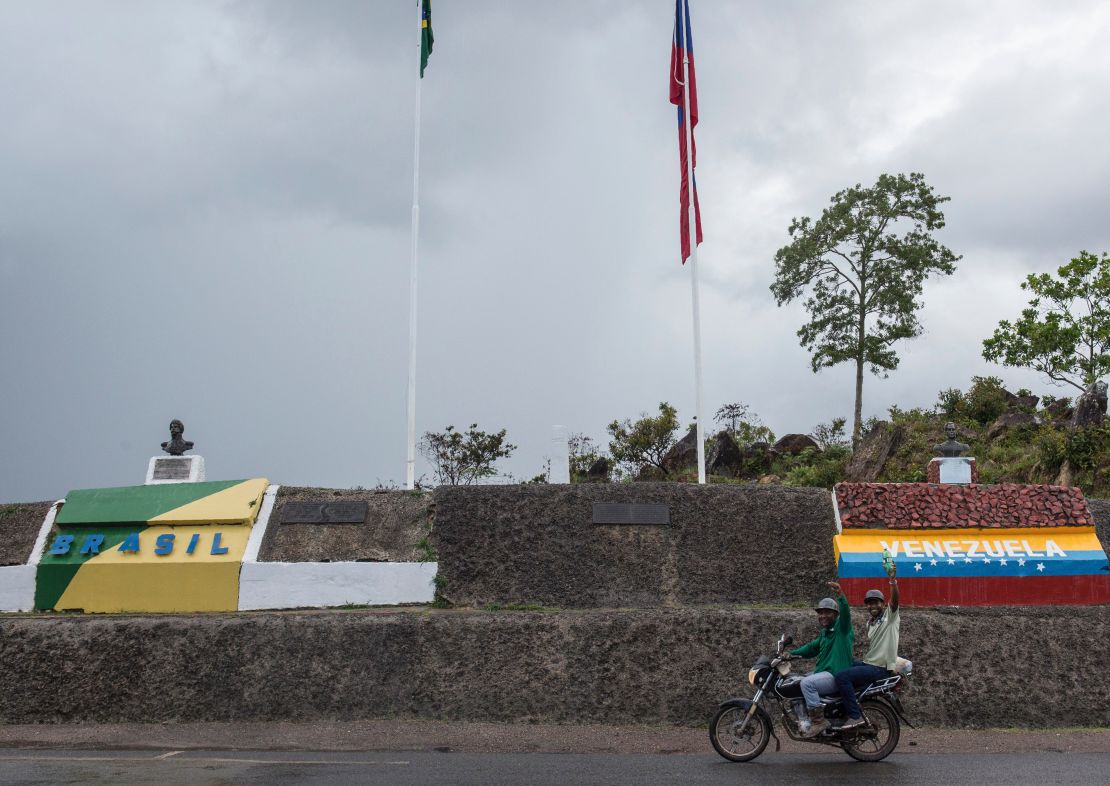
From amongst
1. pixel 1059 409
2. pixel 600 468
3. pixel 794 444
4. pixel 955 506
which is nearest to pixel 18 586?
pixel 955 506

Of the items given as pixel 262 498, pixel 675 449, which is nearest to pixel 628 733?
pixel 262 498

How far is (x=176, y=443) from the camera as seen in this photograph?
15016 mm

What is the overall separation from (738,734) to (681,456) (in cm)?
2201

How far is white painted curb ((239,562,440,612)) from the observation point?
13.0 m

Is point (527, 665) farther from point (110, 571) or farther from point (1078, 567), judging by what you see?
point (1078, 567)

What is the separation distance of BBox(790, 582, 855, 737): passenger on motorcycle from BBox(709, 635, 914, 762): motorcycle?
0.25 ft

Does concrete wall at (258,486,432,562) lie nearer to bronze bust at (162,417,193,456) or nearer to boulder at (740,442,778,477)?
bronze bust at (162,417,193,456)

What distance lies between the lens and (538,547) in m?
13.3

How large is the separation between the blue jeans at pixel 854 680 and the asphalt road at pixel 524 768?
49 cm

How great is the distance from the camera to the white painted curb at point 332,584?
1301cm

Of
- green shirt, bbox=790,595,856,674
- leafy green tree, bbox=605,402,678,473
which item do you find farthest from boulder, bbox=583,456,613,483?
green shirt, bbox=790,595,856,674

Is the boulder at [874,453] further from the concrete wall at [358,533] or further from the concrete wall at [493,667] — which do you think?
the concrete wall at [358,533]

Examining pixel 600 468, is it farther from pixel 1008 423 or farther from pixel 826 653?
pixel 826 653

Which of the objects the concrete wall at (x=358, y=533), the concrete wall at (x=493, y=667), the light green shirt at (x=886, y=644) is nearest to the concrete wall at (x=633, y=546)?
the concrete wall at (x=358, y=533)
